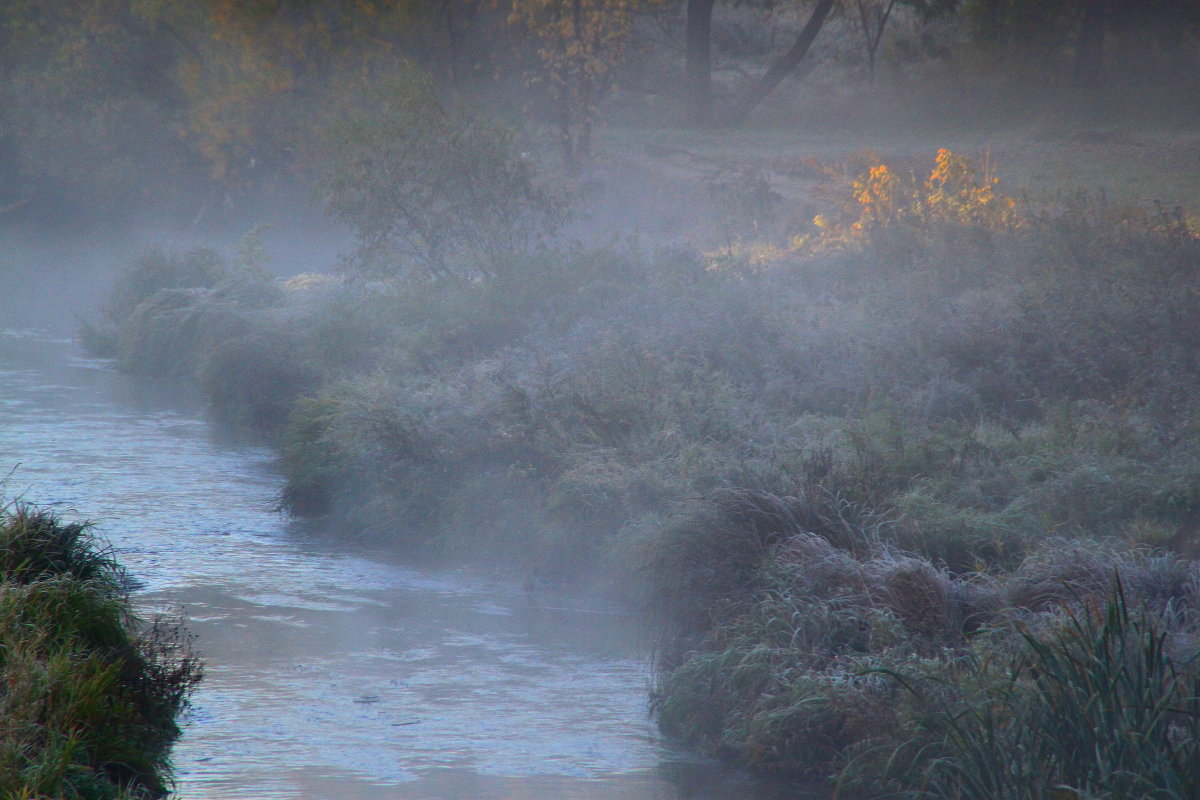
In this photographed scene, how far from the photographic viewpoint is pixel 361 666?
35.1 ft

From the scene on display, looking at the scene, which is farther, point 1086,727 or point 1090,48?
point 1090,48

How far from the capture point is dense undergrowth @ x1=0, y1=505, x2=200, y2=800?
6.85 metres

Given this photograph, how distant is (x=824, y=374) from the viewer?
14969 mm

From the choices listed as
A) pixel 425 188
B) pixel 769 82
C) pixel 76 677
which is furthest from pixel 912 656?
pixel 769 82

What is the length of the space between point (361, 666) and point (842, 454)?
4.76 metres

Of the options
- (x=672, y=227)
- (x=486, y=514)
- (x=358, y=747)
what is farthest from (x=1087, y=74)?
(x=358, y=747)

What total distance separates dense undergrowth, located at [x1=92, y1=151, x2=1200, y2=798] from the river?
601 mm

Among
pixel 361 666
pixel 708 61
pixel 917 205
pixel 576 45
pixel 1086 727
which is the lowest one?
pixel 361 666

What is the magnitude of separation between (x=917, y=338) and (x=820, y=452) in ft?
15.8

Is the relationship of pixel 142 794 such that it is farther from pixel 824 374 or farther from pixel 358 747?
pixel 824 374

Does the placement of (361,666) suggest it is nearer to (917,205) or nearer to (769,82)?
(917,205)

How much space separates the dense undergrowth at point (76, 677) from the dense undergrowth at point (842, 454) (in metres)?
3.51

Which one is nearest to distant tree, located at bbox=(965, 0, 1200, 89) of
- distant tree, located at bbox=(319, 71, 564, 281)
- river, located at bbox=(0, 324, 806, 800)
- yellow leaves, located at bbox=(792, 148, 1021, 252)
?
yellow leaves, located at bbox=(792, 148, 1021, 252)

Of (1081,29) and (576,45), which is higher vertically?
(1081,29)
